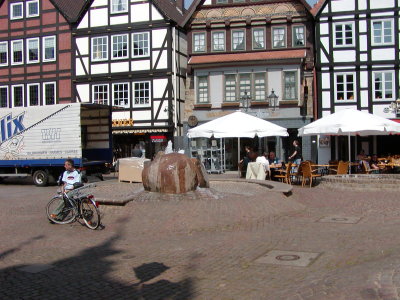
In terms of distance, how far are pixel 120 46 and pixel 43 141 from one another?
13425mm

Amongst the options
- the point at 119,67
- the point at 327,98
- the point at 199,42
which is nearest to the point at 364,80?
the point at 327,98

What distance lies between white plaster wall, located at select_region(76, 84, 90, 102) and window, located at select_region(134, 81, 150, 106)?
11.2 feet

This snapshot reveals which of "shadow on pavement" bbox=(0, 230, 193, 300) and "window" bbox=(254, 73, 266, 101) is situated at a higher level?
"window" bbox=(254, 73, 266, 101)

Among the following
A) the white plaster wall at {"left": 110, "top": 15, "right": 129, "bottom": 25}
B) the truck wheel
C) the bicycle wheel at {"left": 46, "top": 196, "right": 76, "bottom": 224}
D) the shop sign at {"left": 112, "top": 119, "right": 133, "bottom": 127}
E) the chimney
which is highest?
the chimney

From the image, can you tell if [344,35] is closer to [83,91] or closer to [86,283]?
[83,91]

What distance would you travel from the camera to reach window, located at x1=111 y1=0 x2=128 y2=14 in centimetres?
3256

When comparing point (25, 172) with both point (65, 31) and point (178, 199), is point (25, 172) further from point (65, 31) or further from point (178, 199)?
point (65, 31)

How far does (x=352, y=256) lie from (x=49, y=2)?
31.8 m

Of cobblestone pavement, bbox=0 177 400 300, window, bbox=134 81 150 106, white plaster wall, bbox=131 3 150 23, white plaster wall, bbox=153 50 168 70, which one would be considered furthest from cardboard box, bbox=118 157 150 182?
white plaster wall, bbox=131 3 150 23

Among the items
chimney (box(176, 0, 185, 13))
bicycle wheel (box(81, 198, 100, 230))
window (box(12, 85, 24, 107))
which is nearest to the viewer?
bicycle wheel (box(81, 198, 100, 230))

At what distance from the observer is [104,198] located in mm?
11133

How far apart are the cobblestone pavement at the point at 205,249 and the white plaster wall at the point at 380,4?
19.2 m

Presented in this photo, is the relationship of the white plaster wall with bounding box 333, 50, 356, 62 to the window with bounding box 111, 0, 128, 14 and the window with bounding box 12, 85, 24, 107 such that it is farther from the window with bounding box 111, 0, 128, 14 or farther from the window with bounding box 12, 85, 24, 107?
the window with bounding box 12, 85, 24, 107

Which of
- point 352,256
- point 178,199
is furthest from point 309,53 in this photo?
point 352,256
